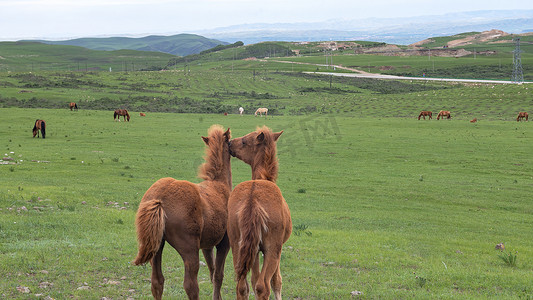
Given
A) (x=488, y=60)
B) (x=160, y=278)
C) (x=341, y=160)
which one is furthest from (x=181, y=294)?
(x=488, y=60)

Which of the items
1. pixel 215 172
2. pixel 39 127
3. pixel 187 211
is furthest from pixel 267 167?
pixel 39 127

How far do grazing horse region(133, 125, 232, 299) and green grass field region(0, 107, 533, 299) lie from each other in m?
1.25

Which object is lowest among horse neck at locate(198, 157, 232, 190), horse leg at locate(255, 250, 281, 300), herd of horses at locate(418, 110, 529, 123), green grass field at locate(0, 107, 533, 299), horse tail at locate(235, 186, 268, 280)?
green grass field at locate(0, 107, 533, 299)

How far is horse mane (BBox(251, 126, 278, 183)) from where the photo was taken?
740 cm

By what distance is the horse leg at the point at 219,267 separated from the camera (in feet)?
22.1

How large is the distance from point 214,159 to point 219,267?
5.99ft

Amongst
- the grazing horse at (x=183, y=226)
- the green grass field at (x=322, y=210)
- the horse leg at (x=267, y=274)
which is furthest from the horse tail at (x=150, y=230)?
the green grass field at (x=322, y=210)

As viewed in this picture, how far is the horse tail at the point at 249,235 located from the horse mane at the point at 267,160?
1503mm

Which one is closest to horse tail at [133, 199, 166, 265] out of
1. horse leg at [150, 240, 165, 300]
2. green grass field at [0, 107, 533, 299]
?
horse leg at [150, 240, 165, 300]

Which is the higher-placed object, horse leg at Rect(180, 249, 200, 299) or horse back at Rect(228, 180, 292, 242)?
horse back at Rect(228, 180, 292, 242)

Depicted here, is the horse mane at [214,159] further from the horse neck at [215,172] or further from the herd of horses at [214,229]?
the herd of horses at [214,229]

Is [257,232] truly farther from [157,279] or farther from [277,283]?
[157,279]

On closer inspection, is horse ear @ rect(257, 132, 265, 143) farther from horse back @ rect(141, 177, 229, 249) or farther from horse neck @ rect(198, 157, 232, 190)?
horse back @ rect(141, 177, 229, 249)

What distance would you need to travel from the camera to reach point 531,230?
46.5ft
